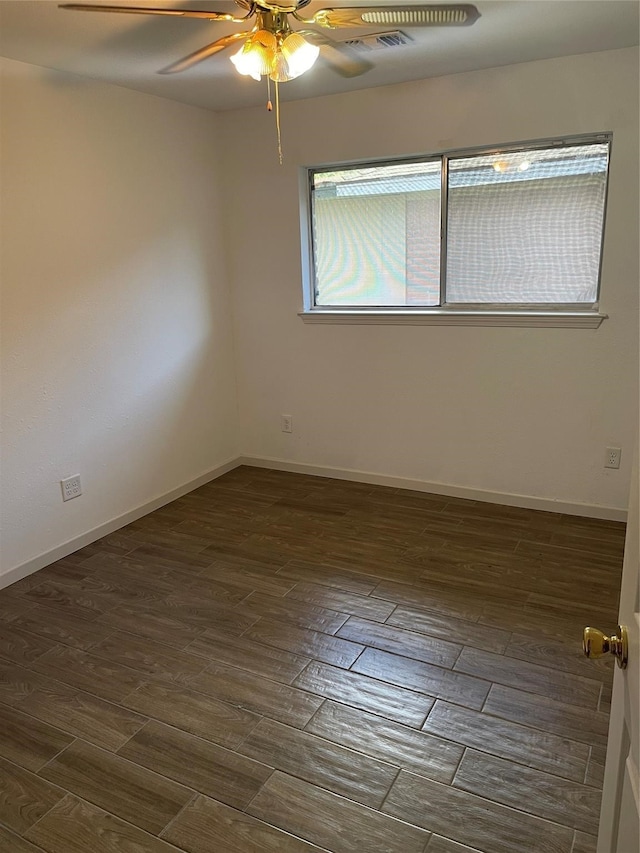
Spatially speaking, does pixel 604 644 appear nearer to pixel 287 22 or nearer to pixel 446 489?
pixel 287 22

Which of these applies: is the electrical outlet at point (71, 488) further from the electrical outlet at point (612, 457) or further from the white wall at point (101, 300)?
the electrical outlet at point (612, 457)

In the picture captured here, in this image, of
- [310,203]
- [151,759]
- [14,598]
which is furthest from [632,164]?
[14,598]

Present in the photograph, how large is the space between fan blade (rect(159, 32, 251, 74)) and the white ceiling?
40 mm

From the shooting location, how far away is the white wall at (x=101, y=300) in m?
2.88

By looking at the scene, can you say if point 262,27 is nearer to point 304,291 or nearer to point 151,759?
point 304,291

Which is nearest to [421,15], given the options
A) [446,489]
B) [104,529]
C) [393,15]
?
[393,15]

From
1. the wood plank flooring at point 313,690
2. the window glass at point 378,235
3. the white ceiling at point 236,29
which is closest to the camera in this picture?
the wood plank flooring at point 313,690

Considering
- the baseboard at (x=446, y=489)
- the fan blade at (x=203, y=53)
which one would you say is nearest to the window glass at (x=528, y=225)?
the baseboard at (x=446, y=489)

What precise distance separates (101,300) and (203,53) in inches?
57.1

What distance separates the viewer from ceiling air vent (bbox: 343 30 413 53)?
2.32 meters

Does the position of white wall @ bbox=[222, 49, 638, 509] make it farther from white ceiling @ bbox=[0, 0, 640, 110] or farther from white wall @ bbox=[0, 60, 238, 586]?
white wall @ bbox=[0, 60, 238, 586]

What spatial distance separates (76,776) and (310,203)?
3403 mm

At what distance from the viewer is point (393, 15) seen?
6.39ft

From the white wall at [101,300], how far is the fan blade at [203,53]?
1.70ft
